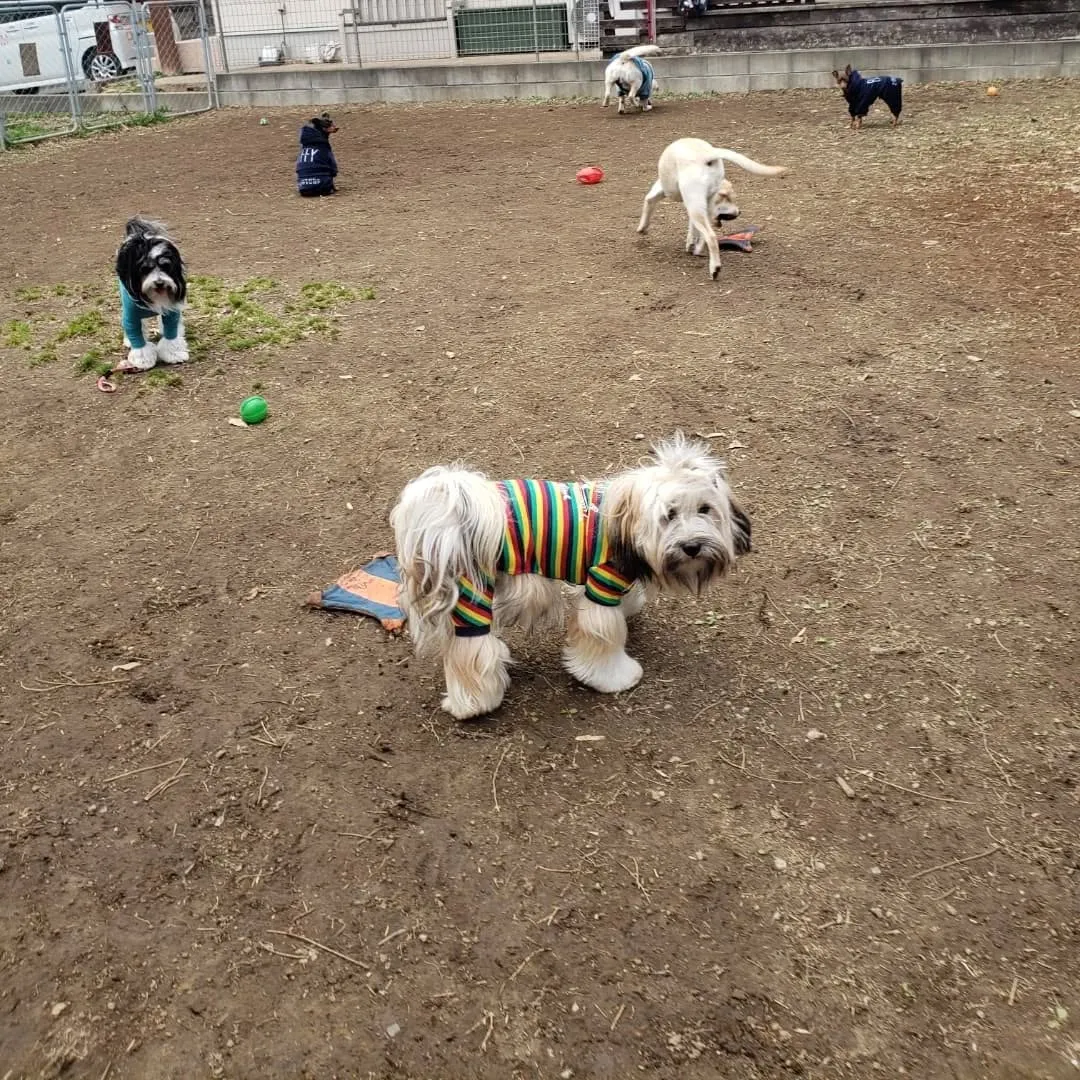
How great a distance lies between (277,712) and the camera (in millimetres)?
3592

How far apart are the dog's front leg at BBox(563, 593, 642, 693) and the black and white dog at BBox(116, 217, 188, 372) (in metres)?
4.07

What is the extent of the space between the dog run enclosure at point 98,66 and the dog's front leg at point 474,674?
14.5 metres

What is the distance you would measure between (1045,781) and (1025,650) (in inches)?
27.8

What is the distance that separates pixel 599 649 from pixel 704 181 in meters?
4.91

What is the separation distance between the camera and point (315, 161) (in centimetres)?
1032

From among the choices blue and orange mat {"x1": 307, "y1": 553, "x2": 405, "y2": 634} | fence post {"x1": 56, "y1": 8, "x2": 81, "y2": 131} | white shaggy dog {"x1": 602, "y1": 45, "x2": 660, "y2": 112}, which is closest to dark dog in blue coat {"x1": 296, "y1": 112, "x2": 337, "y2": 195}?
white shaggy dog {"x1": 602, "y1": 45, "x2": 660, "y2": 112}

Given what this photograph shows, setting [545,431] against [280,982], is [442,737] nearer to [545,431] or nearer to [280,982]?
[280,982]

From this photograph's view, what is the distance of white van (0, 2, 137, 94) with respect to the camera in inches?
676

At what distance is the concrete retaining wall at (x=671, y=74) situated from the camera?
46.2 ft

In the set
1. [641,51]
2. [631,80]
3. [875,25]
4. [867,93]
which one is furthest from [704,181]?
[875,25]

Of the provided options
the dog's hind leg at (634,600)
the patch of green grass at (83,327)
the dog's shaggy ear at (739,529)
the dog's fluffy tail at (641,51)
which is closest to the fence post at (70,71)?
the dog's fluffy tail at (641,51)

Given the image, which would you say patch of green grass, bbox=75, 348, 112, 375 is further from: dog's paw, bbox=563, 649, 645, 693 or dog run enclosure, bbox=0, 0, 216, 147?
dog run enclosure, bbox=0, 0, 216, 147

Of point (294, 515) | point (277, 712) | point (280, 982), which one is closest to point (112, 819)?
point (277, 712)

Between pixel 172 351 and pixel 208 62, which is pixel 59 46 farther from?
pixel 172 351
